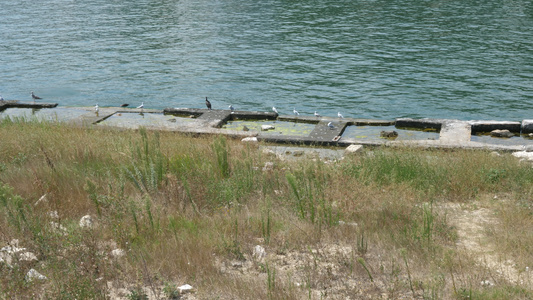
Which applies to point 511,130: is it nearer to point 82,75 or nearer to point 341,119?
point 341,119

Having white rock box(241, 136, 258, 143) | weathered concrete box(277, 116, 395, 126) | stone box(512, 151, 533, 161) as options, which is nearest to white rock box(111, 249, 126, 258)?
white rock box(241, 136, 258, 143)

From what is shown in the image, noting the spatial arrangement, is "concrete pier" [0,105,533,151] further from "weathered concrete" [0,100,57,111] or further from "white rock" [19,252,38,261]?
"white rock" [19,252,38,261]

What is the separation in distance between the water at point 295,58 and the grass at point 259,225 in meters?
7.39

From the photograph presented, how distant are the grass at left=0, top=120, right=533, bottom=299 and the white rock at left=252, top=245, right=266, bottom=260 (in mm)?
61

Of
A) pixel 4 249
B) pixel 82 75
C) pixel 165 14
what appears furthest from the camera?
pixel 165 14

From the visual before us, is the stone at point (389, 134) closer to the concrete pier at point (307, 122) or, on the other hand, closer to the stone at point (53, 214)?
the concrete pier at point (307, 122)

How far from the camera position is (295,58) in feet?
69.2

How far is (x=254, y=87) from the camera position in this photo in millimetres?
17188

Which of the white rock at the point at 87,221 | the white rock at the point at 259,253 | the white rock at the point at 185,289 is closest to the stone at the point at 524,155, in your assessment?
the white rock at the point at 259,253

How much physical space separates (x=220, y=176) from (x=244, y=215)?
1354mm

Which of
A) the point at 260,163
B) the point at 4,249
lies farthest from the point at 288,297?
the point at 260,163

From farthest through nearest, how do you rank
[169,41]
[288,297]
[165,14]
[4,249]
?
1. [165,14]
2. [169,41]
3. [4,249]
4. [288,297]

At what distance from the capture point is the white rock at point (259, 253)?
17.0 feet

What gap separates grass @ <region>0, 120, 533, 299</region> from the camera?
15.0 ft
